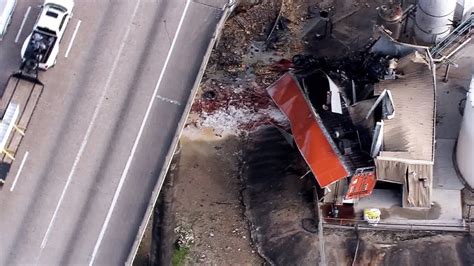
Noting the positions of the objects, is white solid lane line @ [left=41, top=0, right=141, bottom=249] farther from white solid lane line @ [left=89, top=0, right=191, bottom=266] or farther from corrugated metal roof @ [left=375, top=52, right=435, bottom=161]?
corrugated metal roof @ [left=375, top=52, right=435, bottom=161]

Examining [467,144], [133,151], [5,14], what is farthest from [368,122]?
[5,14]

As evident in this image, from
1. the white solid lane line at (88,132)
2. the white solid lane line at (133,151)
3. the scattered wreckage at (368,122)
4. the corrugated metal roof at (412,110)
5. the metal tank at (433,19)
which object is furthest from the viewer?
the metal tank at (433,19)

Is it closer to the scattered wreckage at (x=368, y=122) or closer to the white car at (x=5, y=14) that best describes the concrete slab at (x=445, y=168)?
the scattered wreckage at (x=368, y=122)

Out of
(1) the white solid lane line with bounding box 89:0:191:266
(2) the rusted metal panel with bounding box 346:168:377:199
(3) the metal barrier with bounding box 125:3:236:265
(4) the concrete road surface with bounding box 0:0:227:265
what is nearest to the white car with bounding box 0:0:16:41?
(4) the concrete road surface with bounding box 0:0:227:265

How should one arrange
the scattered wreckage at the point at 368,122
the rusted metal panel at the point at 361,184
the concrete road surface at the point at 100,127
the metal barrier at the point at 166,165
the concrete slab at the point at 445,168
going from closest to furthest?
the metal barrier at the point at 166,165
the concrete road surface at the point at 100,127
the rusted metal panel at the point at 361,184
the scattered wreckage at the point at 368,122
the concrete slab at the point at 445,168

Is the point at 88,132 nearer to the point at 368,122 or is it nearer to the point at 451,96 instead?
the point at 368,122

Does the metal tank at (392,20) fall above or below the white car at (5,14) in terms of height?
above

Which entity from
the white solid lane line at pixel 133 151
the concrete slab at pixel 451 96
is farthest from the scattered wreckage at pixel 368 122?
the white solid lane line at pixel 133 151
